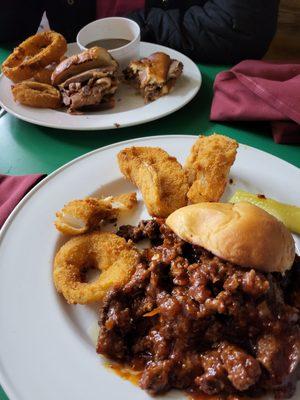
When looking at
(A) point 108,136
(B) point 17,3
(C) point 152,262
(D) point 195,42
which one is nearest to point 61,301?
(C) point 152,262

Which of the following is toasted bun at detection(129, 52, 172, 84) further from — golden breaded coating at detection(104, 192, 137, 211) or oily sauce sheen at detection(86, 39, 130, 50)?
golden breaded coating at detection(104, 192, 137, 211)

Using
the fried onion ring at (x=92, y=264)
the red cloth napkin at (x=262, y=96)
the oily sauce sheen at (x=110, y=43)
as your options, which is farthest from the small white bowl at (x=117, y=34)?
the fried onion ring at (x=92, y=264)

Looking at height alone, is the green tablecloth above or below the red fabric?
below

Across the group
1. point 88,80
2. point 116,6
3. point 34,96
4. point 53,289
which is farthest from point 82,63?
point 116,6

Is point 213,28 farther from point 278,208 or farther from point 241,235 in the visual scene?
point 241,235

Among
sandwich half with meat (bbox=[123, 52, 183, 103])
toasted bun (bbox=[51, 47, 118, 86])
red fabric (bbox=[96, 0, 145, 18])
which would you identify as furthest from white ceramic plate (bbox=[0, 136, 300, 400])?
red fabric (bbox=[96, 0, 145, 18])

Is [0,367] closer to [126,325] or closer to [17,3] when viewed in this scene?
[126,325]
